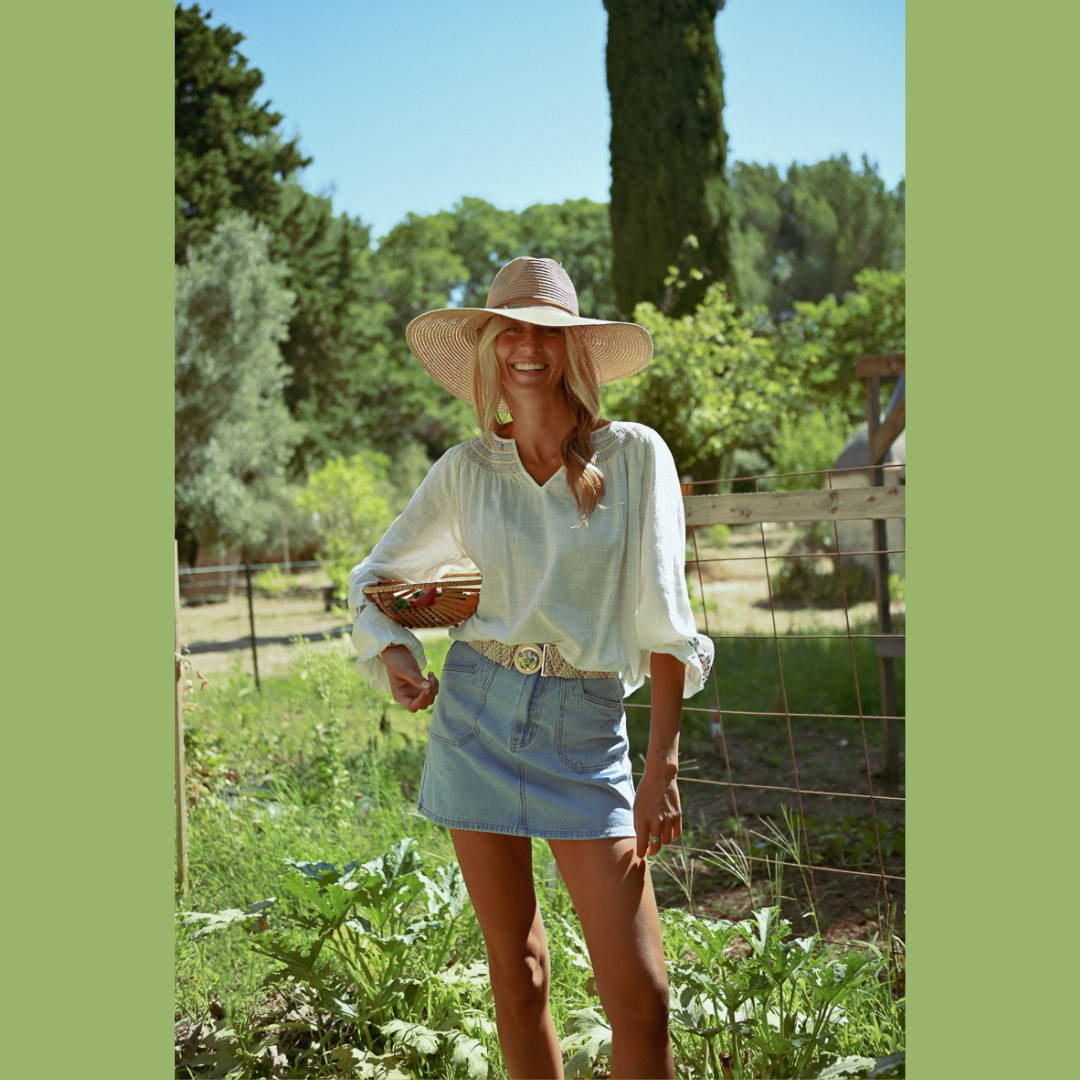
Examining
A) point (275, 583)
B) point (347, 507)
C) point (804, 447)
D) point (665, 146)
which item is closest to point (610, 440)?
point (347, 507)

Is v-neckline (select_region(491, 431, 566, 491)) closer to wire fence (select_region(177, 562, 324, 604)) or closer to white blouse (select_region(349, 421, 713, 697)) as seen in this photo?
white blouse (select_region(349, 421, 713, 697))

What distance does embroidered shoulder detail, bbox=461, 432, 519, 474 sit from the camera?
188 centimetres

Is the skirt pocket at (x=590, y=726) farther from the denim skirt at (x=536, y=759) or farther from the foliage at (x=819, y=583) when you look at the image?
the foliage at (x=819, y=583)

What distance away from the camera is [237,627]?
12641 millimetres

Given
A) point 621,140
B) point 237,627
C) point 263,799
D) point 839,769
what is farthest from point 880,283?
point 263,799

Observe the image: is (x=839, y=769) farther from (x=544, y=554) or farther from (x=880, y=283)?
(x=880, y=283)

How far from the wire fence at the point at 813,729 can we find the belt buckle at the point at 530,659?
1.21 m

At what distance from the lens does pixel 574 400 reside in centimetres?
188

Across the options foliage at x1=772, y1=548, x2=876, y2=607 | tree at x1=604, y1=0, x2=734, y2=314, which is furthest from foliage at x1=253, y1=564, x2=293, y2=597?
foliage at x1=772, y1=548, x2=876, y2=607

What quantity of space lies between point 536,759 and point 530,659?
0.18 metres

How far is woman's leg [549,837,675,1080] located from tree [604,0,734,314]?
1044 centimetres

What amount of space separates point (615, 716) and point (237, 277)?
17.5 meters

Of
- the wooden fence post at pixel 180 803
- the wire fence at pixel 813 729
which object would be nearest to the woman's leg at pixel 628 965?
the wire fence at pixel 813 729

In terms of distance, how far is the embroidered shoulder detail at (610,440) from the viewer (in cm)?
182
